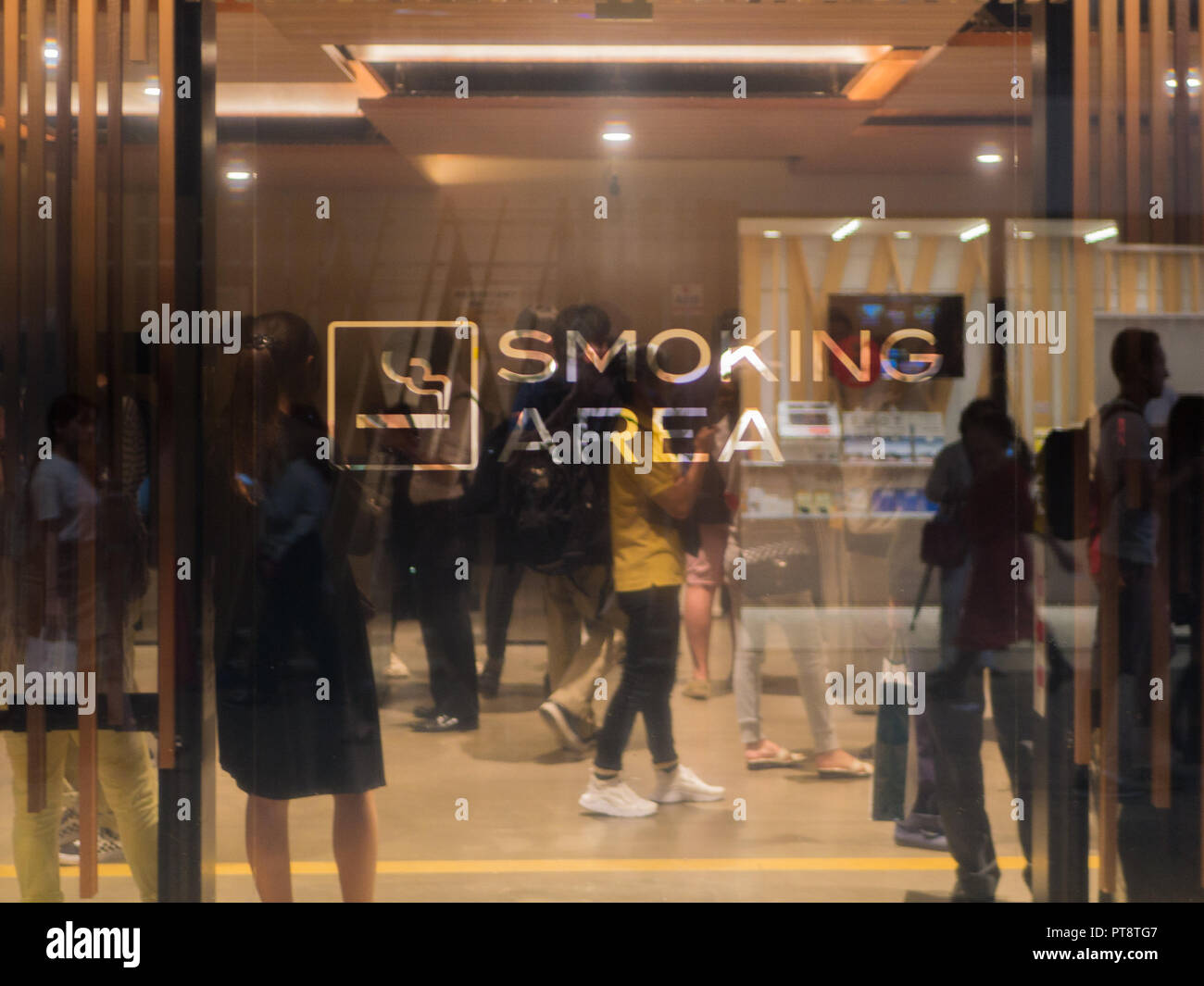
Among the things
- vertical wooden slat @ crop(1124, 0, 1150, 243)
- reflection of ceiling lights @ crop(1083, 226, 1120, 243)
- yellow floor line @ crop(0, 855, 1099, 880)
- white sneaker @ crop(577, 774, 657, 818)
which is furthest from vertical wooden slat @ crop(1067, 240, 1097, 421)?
white sneaker @ crop(577, 774, 657, 818)

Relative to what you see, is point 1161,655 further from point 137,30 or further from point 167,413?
point 137,30

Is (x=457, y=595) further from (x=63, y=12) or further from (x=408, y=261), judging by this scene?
(x=63, y=12)

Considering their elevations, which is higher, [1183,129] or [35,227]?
[1183,129]

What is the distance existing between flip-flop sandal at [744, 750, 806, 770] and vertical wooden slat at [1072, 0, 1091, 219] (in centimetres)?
177

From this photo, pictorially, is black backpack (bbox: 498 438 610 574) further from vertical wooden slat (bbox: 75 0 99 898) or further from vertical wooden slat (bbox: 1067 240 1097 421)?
vertical wooden slat (bbox: 1067 240 1097 421)

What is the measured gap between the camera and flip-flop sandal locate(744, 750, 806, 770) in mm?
Answer: 3529

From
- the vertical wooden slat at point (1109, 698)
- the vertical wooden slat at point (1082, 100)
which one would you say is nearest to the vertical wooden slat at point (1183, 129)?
the vertical wooden slat at point (1082, 100)

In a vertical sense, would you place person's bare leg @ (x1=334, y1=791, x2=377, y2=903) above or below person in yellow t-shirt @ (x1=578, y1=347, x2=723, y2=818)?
below

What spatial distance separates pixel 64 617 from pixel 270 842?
862mm

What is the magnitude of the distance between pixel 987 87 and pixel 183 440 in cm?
248

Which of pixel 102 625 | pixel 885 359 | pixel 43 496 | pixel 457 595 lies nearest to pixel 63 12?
pixel 43 496

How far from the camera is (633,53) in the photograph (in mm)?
3492

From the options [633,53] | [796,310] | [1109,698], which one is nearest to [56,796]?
[796,310]

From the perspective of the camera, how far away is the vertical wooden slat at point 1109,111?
3.49m
